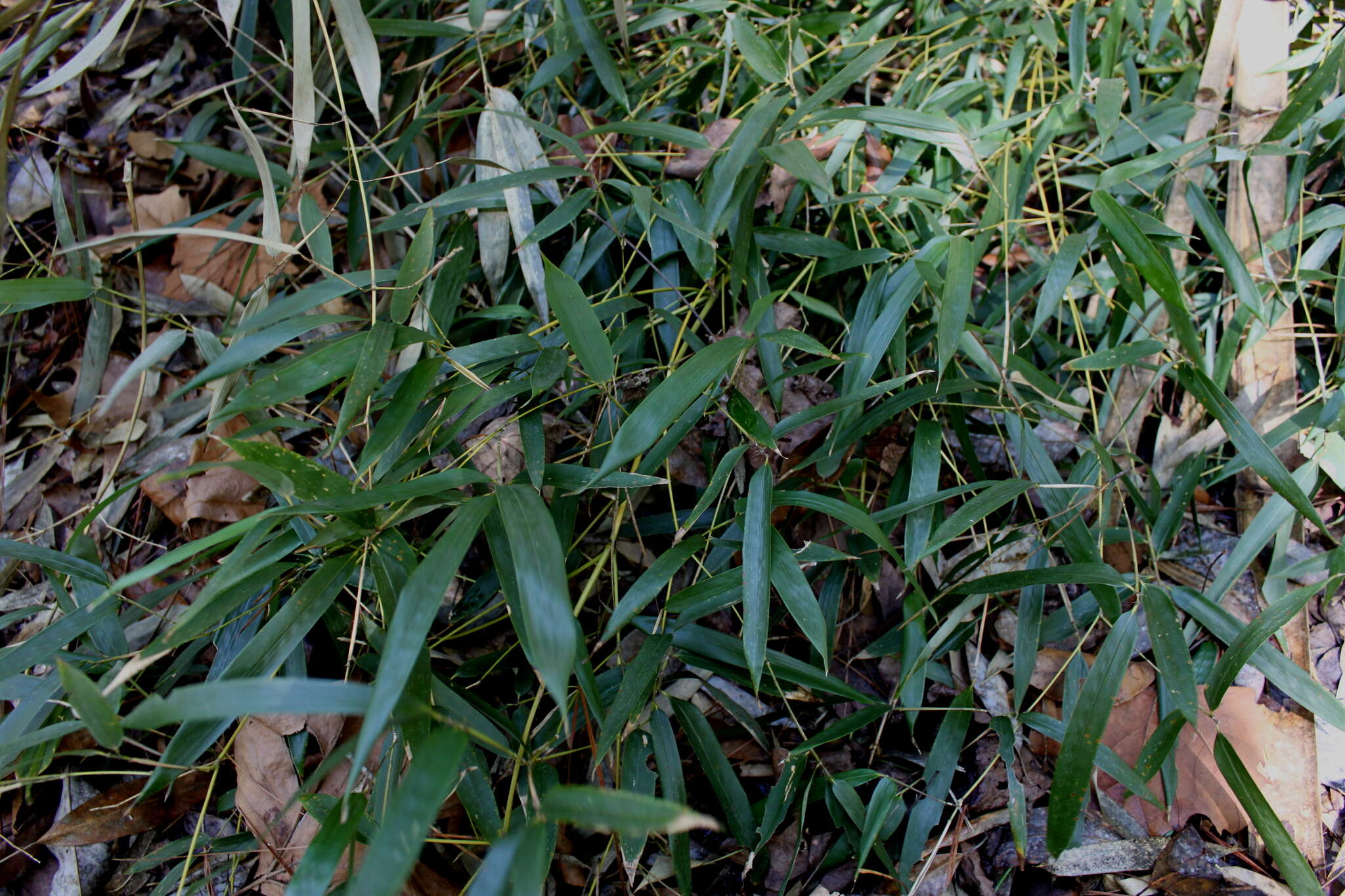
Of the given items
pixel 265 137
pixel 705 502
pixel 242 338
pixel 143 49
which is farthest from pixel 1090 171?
pixel 143 49

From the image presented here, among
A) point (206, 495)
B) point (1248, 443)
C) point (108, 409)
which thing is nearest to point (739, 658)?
point (1248, 443)

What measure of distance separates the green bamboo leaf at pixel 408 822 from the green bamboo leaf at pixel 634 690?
0.72 feet

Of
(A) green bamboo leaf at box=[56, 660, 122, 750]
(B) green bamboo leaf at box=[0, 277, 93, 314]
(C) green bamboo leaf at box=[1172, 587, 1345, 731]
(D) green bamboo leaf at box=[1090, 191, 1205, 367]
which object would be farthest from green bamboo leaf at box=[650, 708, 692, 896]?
(B) green bamboo leaf at box=[0, 277, 93, 314]

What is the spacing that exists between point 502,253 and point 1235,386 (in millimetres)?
985

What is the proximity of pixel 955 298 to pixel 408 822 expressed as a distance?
70cm

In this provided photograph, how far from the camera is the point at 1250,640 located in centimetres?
81

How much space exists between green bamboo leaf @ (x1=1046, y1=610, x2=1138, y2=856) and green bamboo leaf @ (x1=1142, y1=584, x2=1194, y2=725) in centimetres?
3

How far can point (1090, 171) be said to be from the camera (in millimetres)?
1201

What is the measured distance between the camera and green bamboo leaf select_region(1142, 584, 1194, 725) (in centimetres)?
77

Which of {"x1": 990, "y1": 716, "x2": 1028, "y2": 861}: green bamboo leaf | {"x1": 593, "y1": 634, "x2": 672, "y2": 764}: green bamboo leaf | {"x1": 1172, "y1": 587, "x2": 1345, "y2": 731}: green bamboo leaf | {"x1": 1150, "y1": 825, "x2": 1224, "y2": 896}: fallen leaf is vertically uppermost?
{"x1": 593, "y1": 634, "x2": 672, "y2": 764}: green bamboo leaf

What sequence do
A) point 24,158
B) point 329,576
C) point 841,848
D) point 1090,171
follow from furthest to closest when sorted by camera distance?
point 24,158, point 1090,171, point 841,848, point 329,576

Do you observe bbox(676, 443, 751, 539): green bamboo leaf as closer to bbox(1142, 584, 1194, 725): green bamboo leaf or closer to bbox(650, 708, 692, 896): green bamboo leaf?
bbox(650, 708, 692, 896): green bamboo leaf

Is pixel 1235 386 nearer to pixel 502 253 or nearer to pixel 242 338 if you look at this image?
pixel 502 253

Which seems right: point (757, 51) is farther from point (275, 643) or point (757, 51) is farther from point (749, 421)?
point (275, 643)
